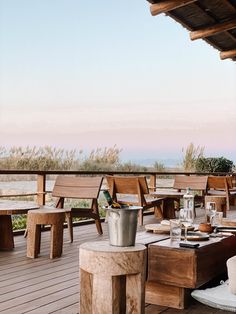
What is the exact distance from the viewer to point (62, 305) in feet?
8.76

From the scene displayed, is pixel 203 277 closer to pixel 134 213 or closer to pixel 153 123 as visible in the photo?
pixel 134 213

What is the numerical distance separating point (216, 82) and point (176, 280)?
46.7 feet

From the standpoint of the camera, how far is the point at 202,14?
720 centimetres

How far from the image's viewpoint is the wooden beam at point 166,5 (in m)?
6.16

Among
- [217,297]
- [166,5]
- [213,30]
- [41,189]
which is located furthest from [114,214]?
[213,30]

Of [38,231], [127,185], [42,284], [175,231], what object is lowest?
[42,284]

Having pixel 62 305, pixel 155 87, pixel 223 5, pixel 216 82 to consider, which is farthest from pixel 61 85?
pixel 62 305

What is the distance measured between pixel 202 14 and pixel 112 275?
5941mm

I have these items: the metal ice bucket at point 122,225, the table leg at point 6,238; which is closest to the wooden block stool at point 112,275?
the metal ice bucket at point 122,225

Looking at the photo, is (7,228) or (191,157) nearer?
(7,228)

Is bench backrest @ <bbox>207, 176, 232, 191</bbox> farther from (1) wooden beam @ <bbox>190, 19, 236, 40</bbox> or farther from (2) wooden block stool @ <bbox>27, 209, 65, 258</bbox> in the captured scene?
(2) wooden block stool @ <bbox>27, 209, 65, 258</bbox>

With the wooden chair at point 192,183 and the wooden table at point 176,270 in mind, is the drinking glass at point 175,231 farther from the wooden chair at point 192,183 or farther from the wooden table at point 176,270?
the wooden chair at point 192,183

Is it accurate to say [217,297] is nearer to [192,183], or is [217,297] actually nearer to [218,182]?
[192,183]

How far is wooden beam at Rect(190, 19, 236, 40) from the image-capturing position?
727cm
